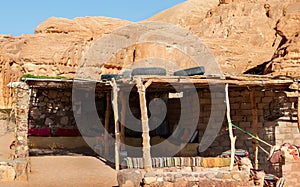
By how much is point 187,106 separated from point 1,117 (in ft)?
29.8

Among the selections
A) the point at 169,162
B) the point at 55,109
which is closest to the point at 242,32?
the point at 55,109

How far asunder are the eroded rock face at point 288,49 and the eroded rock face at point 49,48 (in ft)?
31.5

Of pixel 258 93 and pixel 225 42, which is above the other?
pixel 225 42

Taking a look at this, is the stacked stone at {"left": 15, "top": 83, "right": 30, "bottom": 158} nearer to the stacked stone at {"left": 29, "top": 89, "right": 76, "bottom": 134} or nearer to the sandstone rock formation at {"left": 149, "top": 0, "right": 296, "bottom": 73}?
the stacked stone at {"left": 29, "top": 89, "right": 76, "bottom": 134}

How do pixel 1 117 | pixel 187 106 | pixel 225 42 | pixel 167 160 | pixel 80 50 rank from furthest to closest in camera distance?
1. pixel 225 42
2. pixel 80 50
3. pixel 1 117
4. pixel 187 106
5. pixel 167 160

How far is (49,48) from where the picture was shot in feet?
66.1

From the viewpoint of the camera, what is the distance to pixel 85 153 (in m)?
13.9

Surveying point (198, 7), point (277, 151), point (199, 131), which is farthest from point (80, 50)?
point (198, 7)

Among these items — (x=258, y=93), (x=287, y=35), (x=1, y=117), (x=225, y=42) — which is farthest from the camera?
(x=225, y=42)

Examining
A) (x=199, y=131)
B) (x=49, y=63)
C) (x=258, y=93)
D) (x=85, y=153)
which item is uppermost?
(x=49, y=63)

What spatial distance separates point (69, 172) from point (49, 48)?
11.0m

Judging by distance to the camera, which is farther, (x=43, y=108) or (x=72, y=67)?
(x=72, y=67)

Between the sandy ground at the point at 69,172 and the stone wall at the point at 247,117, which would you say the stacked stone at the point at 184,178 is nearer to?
the sandy ground at the point at 69,172

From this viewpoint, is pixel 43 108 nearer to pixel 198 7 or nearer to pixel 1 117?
pixel 1 117
